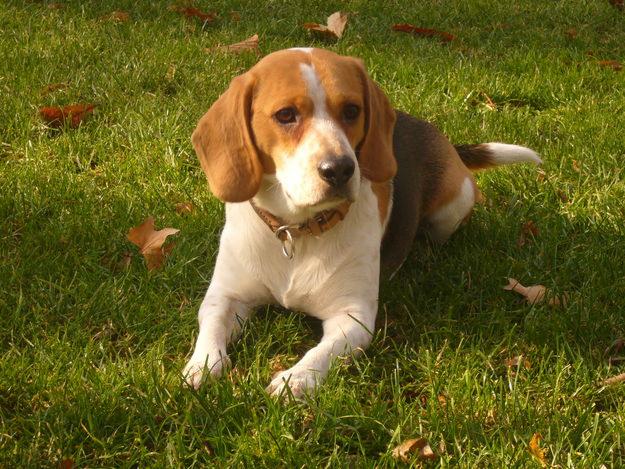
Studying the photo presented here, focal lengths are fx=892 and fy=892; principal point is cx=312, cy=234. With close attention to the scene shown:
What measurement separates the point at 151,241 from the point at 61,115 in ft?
4.98

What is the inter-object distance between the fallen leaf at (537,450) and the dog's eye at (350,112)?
128 cm

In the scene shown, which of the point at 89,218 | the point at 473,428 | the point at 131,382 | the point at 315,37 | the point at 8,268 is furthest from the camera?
the point at 315,37

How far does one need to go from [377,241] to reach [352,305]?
1.06 ft

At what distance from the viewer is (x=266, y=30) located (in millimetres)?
6734

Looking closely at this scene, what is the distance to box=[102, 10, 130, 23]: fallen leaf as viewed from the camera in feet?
22.0

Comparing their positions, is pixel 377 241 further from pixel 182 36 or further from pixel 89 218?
pixel 182 36

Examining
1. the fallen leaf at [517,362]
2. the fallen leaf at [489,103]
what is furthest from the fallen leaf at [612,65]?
the fallen leaf at [517,362]

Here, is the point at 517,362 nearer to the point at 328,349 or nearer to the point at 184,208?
the point at 328,349

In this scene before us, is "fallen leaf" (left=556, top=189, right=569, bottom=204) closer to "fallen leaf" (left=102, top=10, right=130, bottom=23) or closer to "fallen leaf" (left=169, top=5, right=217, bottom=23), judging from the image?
"fallen leaf" (left=169, top=5, right=217, bottom=23)

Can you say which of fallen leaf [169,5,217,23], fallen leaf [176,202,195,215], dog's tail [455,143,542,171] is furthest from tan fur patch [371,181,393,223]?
fallen leaf [169,5,217,23]

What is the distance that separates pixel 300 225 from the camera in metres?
3.39

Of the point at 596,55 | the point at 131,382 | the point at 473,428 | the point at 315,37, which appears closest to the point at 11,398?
the point at 131,382

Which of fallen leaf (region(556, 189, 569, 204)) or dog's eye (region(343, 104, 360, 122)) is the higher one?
dog's eye (region(343, 104, 360, 122))

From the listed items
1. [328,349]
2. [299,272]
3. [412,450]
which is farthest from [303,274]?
[412,450]
